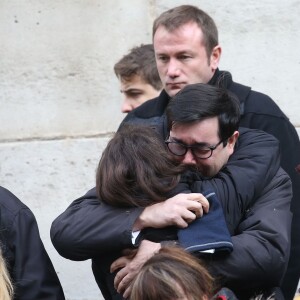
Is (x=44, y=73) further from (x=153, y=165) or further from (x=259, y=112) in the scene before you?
(x=153, y=165)

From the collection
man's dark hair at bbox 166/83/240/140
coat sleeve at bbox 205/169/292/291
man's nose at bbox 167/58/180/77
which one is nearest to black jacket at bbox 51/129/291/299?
coat sleeve at bbox 205/169/292/291

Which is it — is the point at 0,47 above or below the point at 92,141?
above

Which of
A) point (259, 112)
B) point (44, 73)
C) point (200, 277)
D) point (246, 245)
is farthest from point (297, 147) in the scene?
point (44, 73)

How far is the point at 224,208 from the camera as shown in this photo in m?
3.04

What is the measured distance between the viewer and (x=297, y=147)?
12.7 ft

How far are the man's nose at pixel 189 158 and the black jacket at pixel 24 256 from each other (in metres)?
0.68

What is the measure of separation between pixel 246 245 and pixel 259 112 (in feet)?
3.07

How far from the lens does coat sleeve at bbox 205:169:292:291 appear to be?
116 inches

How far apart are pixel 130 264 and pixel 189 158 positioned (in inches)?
15.8

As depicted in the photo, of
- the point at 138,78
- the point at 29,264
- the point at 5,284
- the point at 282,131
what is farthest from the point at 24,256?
the point at 138,78

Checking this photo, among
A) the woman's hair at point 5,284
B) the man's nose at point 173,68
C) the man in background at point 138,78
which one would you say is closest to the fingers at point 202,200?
the woman's hair at point 5,284

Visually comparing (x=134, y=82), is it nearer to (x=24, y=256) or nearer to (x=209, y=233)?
(x=24, y=256)

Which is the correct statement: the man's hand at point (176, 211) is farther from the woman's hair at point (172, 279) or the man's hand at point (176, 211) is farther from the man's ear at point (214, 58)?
the man's ear at point (214, 58)

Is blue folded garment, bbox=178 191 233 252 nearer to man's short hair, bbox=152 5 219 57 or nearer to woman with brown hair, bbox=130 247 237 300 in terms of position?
woman with brown hair, bbox=130 247 237 300
